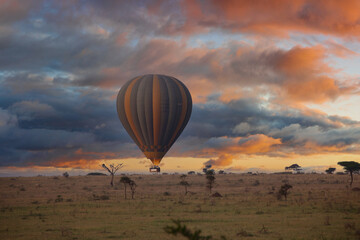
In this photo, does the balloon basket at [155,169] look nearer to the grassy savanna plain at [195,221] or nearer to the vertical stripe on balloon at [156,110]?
the vertical stripe on balloon at [156,110]

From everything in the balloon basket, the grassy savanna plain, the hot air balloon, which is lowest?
the grassy savanna plain

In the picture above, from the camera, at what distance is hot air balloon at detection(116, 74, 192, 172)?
246 ft

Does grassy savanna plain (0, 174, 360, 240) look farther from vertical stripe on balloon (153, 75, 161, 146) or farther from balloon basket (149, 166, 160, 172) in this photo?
balloon basket (149, 166, 160, 172)

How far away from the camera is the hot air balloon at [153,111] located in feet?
246

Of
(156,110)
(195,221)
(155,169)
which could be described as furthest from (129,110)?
(195,221)

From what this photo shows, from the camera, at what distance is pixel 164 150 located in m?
79.3

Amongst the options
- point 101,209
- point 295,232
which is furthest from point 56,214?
point 295,232

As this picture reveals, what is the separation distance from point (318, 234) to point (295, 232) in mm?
1593

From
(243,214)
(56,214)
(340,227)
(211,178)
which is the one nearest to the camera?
(340,227)

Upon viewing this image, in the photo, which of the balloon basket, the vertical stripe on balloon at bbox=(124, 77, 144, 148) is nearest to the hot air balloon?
the vertical stripe on balloon at bbox=(124, 77, 144, 148)

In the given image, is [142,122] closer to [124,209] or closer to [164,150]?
[164,150]

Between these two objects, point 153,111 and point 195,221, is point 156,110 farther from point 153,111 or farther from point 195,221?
point 195,221

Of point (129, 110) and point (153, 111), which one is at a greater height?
point (129, 110)

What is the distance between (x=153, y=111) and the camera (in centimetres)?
7500
